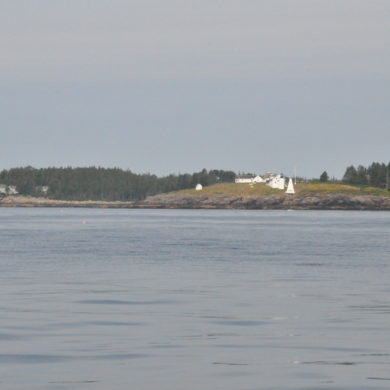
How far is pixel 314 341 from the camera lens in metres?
23.2

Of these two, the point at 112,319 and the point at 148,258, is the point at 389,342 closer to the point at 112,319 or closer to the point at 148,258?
the point at 112,319

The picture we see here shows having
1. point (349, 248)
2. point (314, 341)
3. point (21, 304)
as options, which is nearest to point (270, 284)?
point (21, 304)

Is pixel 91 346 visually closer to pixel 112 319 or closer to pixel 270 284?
pixel 112 319

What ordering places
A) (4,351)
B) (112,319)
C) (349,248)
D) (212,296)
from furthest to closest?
(349,248) → (212,296) → (112,319) → (4,351)

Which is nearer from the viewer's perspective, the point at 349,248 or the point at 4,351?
the point at 4,351

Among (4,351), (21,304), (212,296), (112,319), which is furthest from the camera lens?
(212,296)

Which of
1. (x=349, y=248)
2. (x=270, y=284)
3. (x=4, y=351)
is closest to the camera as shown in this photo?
(x=4, y=351)

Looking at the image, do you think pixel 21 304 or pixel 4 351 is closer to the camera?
pixel 4 351

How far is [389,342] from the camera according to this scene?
23000 mm

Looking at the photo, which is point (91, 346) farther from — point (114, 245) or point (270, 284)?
point (114, 245)

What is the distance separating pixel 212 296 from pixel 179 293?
1607 mm

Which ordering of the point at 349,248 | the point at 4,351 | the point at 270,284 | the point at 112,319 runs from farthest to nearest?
the point at 349,248 < the point at 270,284 < the point at 112,319 < the point at 4,351

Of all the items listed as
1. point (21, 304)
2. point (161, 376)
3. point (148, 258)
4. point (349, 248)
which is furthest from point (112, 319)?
point (349, 248)

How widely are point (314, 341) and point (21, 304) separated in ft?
38.2
